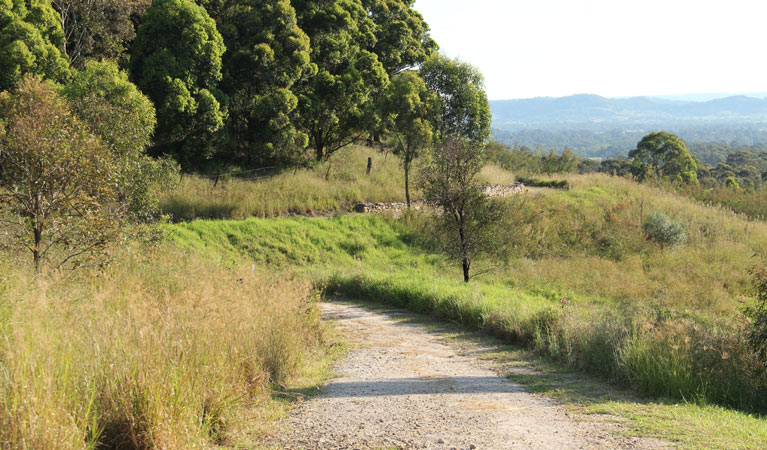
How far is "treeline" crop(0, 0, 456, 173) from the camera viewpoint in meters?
A: 22.0

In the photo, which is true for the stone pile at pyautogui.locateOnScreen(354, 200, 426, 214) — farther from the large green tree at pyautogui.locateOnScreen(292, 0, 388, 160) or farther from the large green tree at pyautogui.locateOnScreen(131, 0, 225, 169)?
the large green tree at pyautogui.locateOnScreen(131, 0, 225, 169)

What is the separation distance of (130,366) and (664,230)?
87.6 ft

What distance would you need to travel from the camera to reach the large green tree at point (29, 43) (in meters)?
20.0

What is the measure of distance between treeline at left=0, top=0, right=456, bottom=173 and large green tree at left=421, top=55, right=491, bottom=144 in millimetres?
437

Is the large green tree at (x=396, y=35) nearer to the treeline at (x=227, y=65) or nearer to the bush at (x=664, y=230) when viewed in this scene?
the treeline at (x=227, y=65)

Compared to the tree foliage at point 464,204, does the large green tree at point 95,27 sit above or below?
→ above

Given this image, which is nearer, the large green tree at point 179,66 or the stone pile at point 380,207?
the large green tree at point 179,66

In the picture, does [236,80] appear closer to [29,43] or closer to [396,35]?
[29,43]

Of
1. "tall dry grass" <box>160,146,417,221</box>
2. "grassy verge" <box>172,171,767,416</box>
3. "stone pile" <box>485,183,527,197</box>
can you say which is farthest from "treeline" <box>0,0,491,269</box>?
"grassy verge" <box>172,171,767,416</box>

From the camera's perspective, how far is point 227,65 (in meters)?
26.1

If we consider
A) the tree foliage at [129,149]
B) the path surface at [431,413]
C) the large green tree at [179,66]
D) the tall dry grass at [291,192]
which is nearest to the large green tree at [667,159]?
the tall dry grass at [291,192]

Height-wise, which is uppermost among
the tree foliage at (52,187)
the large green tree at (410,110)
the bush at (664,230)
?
the large green tree at (410,110)

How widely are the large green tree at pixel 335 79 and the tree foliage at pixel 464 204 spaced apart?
11.9m

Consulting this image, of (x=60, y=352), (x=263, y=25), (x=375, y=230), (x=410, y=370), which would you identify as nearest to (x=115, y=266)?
(x=60, y=352)
